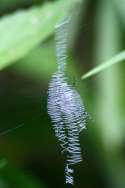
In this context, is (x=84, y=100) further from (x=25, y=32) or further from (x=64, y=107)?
(x=25, y=32)

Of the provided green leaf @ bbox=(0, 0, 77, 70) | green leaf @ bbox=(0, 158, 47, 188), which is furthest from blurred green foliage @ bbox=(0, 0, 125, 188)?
green leaf @ bbox=(0, 0, 77, 70)

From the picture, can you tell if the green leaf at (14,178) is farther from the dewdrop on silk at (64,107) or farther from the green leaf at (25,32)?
the green leaf at (25,32)

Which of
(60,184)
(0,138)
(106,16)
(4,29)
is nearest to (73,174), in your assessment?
(60,184)

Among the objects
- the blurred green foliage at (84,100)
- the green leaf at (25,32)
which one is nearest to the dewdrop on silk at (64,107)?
the blurred green foliage at (84,100)

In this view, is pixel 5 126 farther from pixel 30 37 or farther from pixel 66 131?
pixel 30 37

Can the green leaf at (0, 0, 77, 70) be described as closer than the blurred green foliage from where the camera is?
Yes

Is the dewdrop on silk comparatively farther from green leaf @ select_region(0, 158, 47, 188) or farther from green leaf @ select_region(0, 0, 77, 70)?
green leaf @ select_region(0, 0, 77, 70)

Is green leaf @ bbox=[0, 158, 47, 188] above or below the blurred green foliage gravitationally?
below

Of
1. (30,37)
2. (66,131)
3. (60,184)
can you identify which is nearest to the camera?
(30,37)
